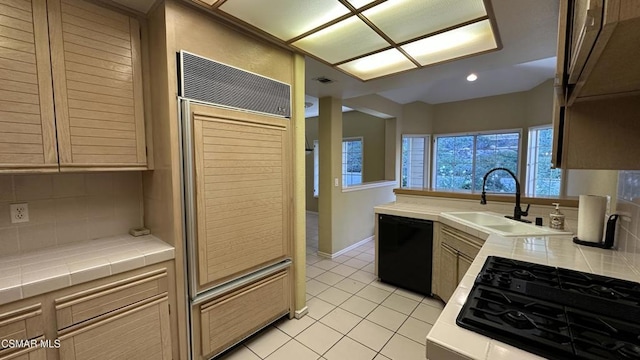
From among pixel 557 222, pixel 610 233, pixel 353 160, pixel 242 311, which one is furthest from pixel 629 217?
pixel 353 160

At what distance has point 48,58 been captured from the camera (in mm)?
1388

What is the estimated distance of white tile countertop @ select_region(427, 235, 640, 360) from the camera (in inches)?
28.4

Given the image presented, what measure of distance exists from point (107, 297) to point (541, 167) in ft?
20.7

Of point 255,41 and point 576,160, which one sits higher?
point 255,41

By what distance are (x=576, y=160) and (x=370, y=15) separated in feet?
4.47

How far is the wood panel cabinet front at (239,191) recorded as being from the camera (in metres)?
1.69

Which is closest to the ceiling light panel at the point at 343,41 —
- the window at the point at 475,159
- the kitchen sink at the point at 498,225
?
the kitchen sink at the point at 498,225

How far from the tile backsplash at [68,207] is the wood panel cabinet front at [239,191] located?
2.34 feet

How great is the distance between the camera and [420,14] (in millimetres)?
1663

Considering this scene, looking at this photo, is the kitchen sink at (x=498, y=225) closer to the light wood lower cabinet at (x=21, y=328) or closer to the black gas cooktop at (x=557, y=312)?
the black gas cooktop at (x=557, y=312)

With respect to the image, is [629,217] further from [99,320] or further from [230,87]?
[99,320]

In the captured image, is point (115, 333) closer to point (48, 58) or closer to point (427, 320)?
point (48, 58)

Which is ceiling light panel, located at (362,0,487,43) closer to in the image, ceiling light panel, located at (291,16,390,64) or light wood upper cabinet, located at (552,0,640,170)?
ceiling light panel, located at (291,16,390,64)

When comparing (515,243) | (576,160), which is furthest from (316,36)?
(515,243)
